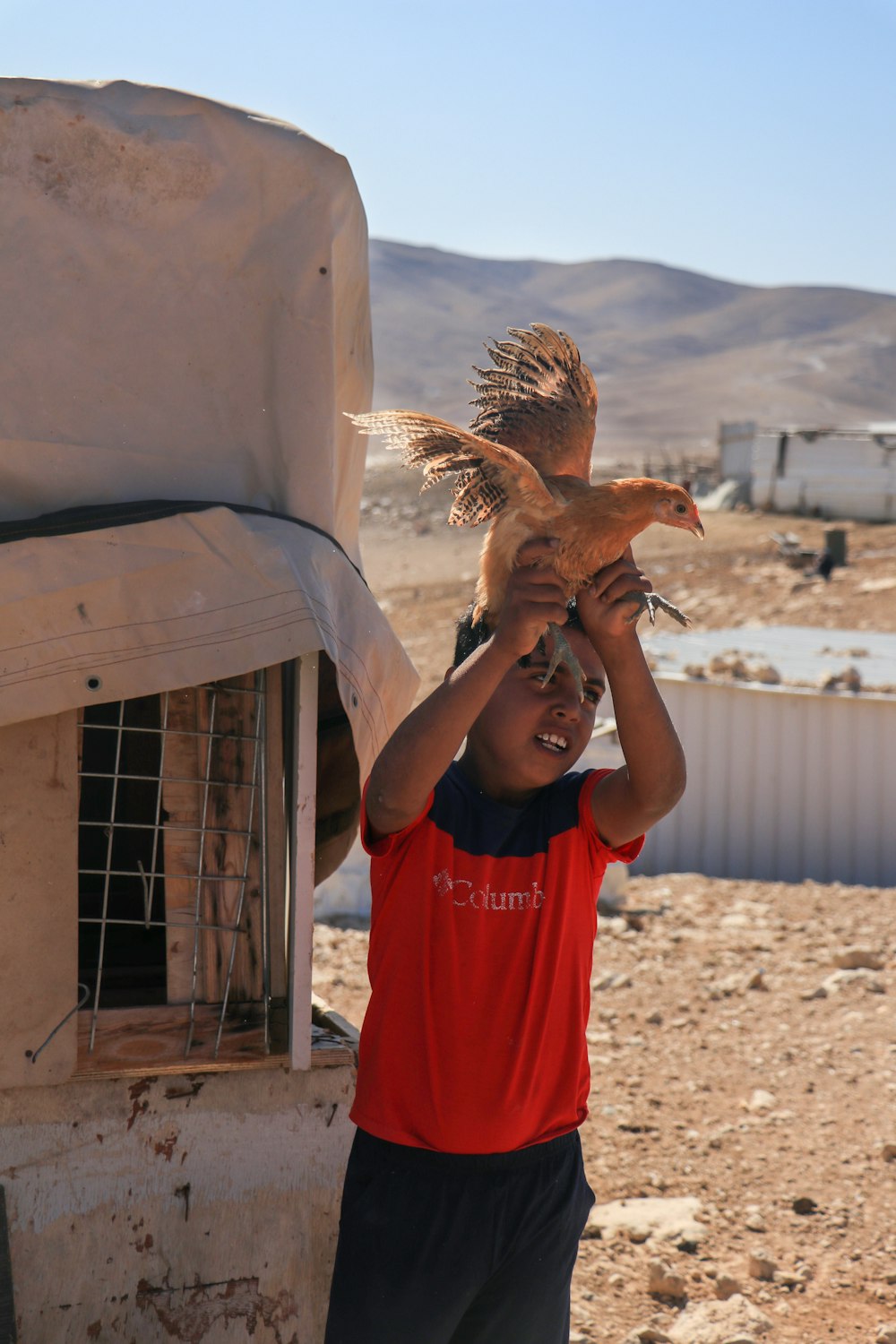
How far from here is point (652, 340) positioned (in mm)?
115000

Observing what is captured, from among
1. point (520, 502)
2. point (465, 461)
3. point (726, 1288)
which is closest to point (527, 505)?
point (520, 502)

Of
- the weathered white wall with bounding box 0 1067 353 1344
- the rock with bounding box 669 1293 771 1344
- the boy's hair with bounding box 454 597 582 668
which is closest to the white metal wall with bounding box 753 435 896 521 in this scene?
the rock with bounding box 669 1293 771 1344

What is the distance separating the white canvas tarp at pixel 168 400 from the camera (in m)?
2.38

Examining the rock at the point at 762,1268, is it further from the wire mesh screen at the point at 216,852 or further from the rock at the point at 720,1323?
the wire mesh screen at the point at 216,852

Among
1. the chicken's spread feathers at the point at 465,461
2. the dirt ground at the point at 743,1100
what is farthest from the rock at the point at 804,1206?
the chicken's spread feathers at the point at 465,461

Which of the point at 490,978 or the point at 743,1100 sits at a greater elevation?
the point at 490,978

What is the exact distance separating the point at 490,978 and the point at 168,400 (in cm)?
138

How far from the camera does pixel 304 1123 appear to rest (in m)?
2.74

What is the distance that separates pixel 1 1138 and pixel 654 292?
151 metres

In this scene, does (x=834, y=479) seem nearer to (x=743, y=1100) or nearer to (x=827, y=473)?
(x=827, y=473)

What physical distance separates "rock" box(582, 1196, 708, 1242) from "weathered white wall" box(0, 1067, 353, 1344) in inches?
60.5

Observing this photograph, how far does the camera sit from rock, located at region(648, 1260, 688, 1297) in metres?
3.61

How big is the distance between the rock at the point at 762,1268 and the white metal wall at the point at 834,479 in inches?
943

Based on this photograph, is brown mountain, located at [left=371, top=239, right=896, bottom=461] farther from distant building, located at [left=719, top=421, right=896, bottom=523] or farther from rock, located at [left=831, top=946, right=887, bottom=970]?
rock, located at [left=831, top=946, right=887, bottom=970]
